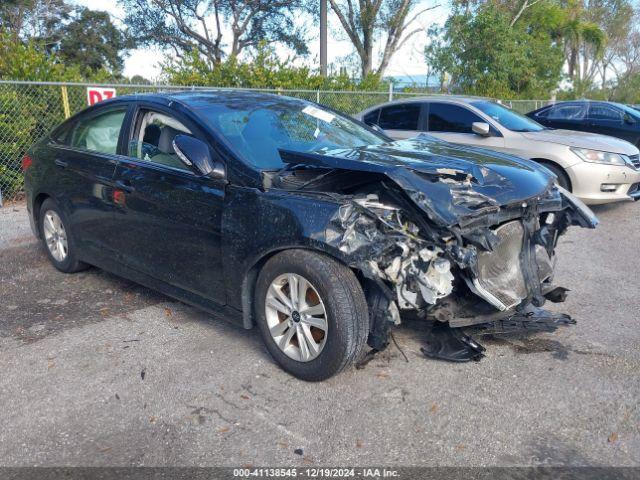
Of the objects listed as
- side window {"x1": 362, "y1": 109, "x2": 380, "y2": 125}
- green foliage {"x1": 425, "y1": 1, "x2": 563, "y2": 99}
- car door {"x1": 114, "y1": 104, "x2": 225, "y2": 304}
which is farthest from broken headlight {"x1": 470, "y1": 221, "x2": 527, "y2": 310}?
green foliage {"x1": 425, "y1": 1, "x2": 563, "y2": 99}

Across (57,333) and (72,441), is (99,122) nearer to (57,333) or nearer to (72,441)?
(57,333)

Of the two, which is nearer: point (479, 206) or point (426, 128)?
point (479, 206)

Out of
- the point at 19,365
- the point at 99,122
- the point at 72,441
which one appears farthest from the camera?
the point at 99,122

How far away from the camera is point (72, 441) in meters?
3.06

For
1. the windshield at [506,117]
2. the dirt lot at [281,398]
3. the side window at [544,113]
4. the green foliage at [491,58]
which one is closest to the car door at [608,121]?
the side window at [544,113]

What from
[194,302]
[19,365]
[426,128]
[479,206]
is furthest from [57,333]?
[426,128]

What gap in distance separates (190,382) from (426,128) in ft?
22.4

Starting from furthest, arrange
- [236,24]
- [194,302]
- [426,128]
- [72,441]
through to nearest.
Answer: [236,24], [426,128], [194,302], [72,441]

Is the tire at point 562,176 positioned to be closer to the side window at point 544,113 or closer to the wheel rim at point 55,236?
the side window at point 544,113

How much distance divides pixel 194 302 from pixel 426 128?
6244 mm

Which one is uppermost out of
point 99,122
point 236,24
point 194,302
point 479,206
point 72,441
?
point 236,24

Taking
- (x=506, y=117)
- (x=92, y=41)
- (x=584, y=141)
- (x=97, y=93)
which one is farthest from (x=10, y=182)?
(x=92, y=41)

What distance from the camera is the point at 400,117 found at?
9.80m

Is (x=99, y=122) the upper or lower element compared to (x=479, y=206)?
upper
